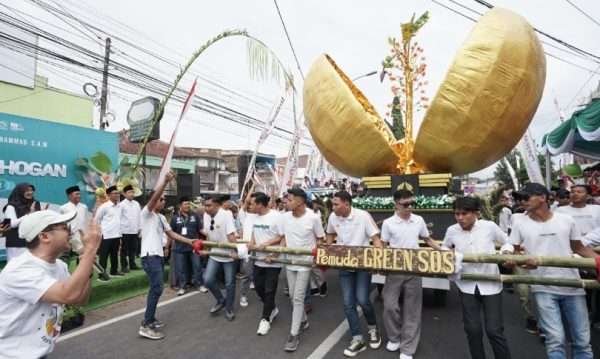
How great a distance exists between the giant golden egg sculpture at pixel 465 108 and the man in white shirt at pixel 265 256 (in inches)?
86.1

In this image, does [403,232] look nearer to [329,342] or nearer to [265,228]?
[329,342]

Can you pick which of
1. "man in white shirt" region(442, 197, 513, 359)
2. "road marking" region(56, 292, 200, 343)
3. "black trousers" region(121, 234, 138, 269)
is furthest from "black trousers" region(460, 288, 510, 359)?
"black trousers" region(121, 234, 138, 269)

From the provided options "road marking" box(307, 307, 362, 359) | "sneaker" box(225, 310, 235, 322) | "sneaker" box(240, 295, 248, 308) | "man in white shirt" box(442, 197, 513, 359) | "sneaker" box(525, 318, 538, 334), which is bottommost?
"sneaker" box(240, 295, 248, 308)

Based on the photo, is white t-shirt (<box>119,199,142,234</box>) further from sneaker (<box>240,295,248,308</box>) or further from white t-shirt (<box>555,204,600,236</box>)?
white t-shirt (<box>555,204,600,236</box>)

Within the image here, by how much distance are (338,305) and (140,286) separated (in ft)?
11.4

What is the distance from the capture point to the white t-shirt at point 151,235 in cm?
397

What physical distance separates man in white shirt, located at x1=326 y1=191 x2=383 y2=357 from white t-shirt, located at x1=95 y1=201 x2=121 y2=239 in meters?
4.28

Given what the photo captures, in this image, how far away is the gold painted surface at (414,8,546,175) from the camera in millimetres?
4844

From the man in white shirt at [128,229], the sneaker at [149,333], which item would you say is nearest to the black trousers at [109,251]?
the man in white shirt at [128,229]

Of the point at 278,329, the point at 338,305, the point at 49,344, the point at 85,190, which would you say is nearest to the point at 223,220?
the point at 278,329

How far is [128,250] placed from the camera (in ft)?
21.8

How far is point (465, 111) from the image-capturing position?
496 cm

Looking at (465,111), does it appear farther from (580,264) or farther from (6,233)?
(6,233)

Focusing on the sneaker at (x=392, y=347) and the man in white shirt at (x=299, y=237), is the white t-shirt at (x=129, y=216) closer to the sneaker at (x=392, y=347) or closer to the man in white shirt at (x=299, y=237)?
the man in white shirt at (x=299, y=237)
